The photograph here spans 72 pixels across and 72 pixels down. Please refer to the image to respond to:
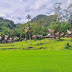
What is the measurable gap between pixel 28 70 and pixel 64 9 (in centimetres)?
1348

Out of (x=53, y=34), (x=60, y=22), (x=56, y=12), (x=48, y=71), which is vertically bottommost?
(x=48, y=71)

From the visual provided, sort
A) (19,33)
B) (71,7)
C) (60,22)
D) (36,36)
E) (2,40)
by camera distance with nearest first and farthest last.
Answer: (71,7), (60,22), (2,40), (36,36), (19,33)

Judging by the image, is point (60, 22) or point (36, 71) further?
point (60, 22)

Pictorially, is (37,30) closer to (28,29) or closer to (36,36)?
(36,36)

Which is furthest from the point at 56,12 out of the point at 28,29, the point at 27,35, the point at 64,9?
the point at 27,35

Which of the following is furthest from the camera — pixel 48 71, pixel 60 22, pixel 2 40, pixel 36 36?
pixel 36 36

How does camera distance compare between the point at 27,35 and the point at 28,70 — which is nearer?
the point at 28,70

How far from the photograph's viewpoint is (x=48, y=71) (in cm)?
325

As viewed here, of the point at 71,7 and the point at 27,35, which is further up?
the point at 71,7

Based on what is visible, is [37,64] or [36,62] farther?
[36,62]

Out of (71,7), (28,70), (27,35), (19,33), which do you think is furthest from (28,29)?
(28,70)

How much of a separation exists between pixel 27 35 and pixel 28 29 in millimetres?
2278

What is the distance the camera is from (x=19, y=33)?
80.8ft

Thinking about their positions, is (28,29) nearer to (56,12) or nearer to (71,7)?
(56,12)
